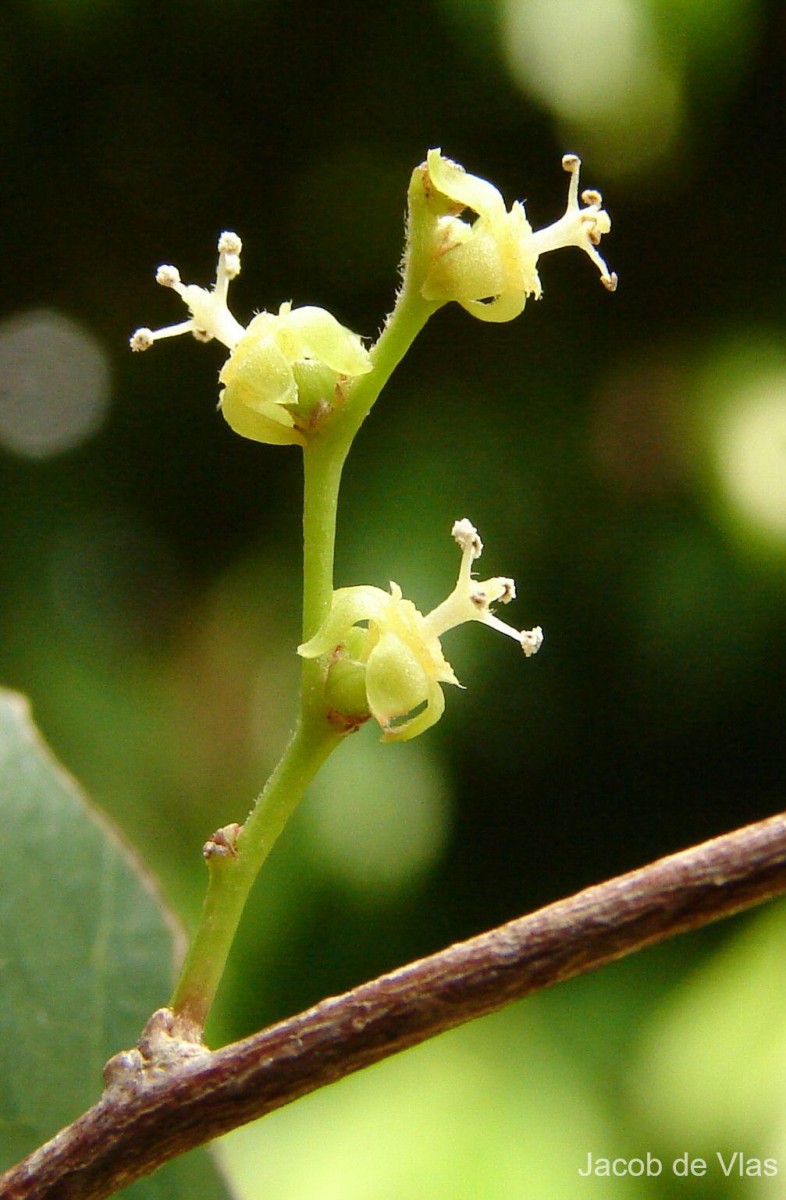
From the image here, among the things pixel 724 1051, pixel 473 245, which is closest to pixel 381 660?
pixel 473 245

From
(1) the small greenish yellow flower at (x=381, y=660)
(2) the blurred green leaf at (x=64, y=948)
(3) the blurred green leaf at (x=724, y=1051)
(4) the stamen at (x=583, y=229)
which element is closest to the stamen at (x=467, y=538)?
(1) the small greenish yellow flower at (x=381, y=660)

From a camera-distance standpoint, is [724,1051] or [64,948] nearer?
[64,948]

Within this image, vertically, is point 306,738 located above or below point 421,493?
below

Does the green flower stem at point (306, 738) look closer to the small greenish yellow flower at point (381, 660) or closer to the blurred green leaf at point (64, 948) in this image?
the small greenish yellow flower at point (381, 660)

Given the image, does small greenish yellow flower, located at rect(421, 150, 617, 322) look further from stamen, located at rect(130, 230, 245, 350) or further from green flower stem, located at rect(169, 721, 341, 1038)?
green flower stem, located at rect(169, 721, 341, 1038)

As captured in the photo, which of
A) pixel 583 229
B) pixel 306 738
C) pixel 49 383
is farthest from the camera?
pixel 49 383

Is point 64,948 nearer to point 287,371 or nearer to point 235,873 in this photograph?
point 235,873

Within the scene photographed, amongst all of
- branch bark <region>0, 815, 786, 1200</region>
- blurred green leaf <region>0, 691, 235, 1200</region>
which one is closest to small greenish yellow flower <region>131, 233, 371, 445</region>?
branch bark <region>0, 815, 786, 1200</region>
